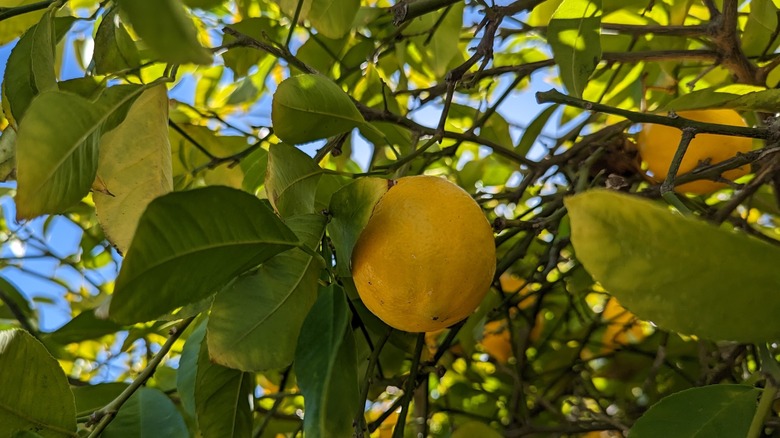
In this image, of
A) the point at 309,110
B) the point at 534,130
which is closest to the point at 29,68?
the point at 309,110

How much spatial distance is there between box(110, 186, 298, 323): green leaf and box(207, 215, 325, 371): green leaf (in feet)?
0.16

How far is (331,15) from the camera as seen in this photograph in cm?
83

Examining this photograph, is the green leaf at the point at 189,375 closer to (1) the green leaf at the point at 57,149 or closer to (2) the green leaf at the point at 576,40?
(1) the green leaf at the point at 57,149

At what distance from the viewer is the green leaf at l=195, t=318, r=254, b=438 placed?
619 mm

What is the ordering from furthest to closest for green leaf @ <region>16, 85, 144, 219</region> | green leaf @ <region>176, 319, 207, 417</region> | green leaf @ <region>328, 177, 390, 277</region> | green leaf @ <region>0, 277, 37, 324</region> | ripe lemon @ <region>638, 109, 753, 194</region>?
green leaf @ <region>0, 277, 37, 324</region>
ripe lemon @ <region>638, 109, 753, 194</region>
green leaf @ <region>176, 319, 207, 417</region>
green leaf @ <region>328, 177, 390, 277</region>
green leaf @ <region>16, 85, 144, 219</region>

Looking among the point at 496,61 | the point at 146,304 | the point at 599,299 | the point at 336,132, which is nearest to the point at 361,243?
the point at 336,132

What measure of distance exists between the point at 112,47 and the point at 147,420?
1.21 feet

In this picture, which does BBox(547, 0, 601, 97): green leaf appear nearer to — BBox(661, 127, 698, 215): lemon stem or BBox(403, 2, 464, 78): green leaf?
BBox(661, 127, 698, 215): lemon stem

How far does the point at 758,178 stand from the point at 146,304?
25.6 inches

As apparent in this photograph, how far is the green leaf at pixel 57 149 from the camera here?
0.45 m

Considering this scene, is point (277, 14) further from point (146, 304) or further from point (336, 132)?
point (146, 304)

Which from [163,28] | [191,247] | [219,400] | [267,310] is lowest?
[219,400]

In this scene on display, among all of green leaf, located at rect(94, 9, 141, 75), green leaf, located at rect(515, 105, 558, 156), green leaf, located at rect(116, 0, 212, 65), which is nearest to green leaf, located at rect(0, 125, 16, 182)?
green leaf, located at rect(94, 9, 141, 75)

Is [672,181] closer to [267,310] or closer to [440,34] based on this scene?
[267,310]
